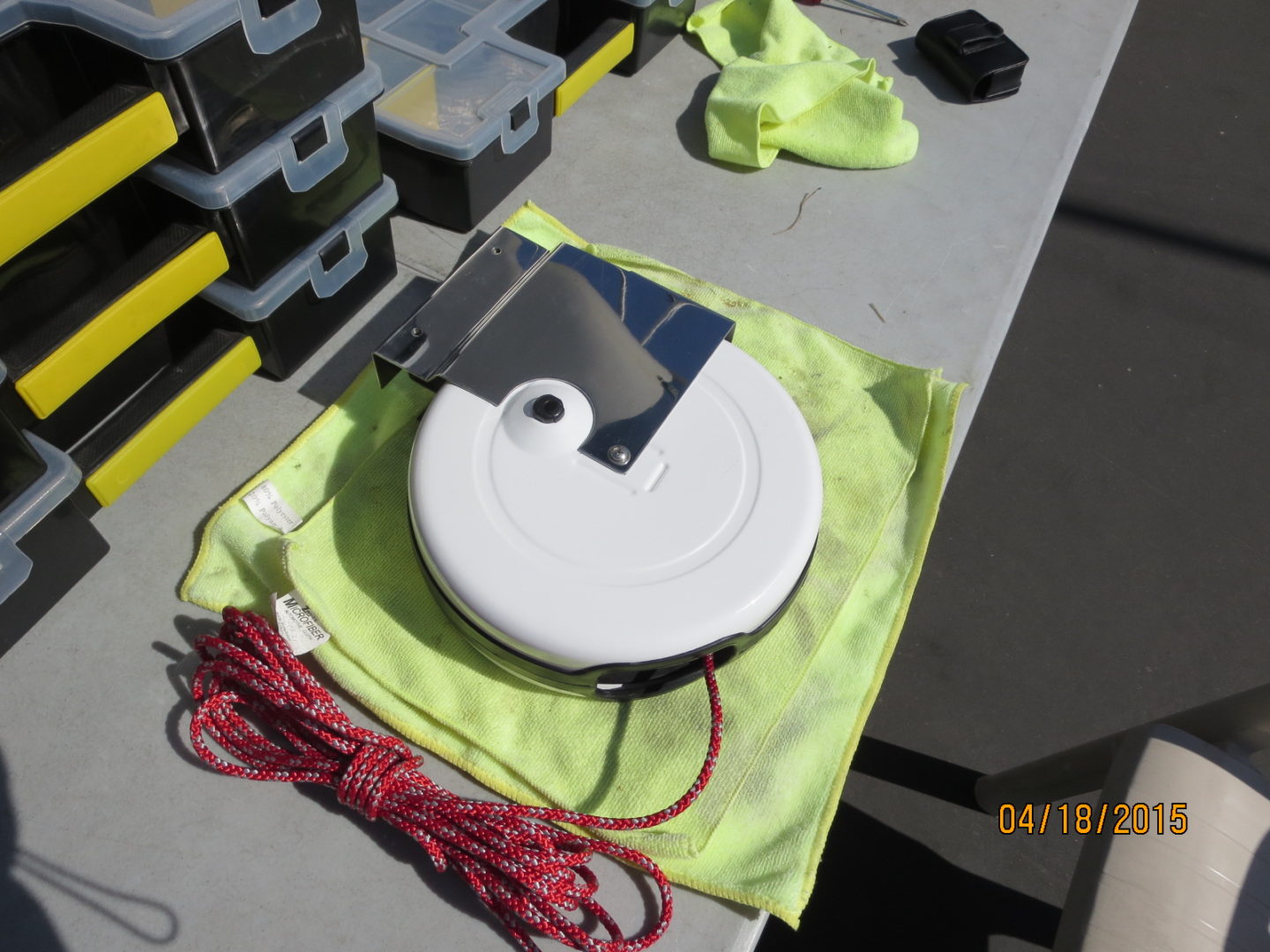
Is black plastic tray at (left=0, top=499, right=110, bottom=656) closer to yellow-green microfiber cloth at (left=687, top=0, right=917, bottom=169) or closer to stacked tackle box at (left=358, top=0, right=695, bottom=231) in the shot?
stacked tackle box at (left=358, top=0, right=695, bottom=231)

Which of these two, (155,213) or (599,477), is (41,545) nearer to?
(155,213)

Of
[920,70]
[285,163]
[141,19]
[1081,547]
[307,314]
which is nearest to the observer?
[141,19]

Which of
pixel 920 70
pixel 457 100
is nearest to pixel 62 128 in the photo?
pixel 457 100

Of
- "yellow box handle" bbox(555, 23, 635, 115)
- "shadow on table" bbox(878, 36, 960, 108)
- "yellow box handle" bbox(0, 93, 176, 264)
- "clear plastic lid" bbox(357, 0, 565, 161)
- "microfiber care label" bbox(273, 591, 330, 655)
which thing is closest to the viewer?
"yellow box handle" bbox(0, 93, 176, 264)

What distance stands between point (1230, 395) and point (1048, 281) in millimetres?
305

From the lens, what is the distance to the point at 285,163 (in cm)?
50

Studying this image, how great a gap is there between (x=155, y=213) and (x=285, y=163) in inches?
3.4

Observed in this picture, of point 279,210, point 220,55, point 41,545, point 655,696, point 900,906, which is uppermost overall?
point 220,55

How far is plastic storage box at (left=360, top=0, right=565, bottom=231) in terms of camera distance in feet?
2.18

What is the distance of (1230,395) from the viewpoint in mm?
1257

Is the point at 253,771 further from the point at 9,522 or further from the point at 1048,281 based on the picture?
the point at 1048,281

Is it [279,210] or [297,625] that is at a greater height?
[279,210]

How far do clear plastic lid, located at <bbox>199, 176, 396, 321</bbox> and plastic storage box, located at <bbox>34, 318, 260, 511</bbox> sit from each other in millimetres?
34

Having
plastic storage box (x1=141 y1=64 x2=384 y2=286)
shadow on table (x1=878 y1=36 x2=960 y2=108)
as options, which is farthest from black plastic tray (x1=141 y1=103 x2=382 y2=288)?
shadow on table (x1=878 y1=36 x2=960 y2=108)
